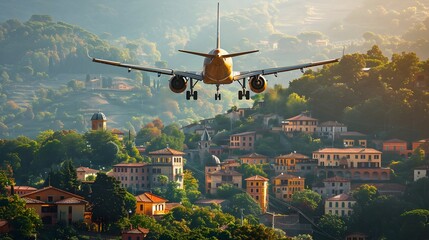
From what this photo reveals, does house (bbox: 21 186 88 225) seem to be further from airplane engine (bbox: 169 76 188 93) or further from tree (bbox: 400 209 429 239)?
airplane engine (bbox: 169 76 188 93)

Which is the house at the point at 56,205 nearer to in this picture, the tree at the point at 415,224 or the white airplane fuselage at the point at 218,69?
the tree at the point at 415,224

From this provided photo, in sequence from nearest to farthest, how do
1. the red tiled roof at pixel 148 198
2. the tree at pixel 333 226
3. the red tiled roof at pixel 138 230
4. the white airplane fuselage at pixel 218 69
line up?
the white airplane fuselage at pixel 218 69
the red tiled roof at pixel 138 230
the tree at pixel 333 226
the red tiled roof at pixel 148 198

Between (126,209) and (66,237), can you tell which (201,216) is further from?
(66,237)

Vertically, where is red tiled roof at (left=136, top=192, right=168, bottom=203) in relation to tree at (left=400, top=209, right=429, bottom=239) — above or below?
above

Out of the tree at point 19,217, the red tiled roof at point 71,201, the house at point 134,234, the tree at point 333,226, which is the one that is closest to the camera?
the tree at point 19,217

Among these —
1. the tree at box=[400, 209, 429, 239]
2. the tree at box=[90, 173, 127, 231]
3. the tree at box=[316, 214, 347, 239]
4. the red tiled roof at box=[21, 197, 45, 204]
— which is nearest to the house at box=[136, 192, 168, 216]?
the tree at box=[90, 173, 127, 231]

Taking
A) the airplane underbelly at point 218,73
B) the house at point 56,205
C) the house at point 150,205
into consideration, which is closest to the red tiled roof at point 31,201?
the house at point 56,205

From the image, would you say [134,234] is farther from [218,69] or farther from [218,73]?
[218,69]
